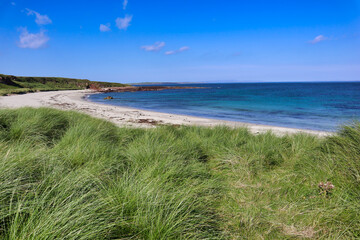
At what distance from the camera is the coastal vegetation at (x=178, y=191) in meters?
1.72

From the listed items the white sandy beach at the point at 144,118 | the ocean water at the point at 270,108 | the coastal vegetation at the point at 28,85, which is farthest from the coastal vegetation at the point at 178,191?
the coastal vegetation at the point at 28,85

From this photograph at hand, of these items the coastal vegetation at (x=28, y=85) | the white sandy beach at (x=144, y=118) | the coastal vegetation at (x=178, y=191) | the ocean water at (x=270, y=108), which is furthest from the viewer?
the coastal vegetation at (x=28, y=85)

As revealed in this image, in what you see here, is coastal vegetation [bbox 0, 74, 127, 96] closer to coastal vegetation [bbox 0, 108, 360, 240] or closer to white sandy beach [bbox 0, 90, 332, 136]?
white sandy beach [bbox 0, 90, 332, 136]

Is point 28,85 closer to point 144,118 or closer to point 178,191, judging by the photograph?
point 144,118

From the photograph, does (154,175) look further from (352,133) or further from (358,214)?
(352,133)

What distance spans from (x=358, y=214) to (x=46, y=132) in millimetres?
5681

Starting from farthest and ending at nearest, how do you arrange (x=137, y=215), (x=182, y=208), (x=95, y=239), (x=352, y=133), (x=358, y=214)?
1. (x=352, y=133)
2. (x=358, y=214)
3. (x=182, y=208)
4. (x=137, y=215)
5. (x=95, y=239)

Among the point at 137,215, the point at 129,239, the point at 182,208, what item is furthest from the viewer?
the point at 182,208

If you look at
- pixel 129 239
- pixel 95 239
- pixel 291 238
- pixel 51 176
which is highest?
pixel 51 176

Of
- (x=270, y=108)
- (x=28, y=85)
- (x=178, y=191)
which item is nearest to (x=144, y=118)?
(x=178, y=191)

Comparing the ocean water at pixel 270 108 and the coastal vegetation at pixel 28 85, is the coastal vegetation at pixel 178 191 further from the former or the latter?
the coastal vegetation at pixel 28 85

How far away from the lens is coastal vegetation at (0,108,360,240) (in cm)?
172

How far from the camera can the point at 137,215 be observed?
6.20 feet

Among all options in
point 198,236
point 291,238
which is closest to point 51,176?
point 198,236
